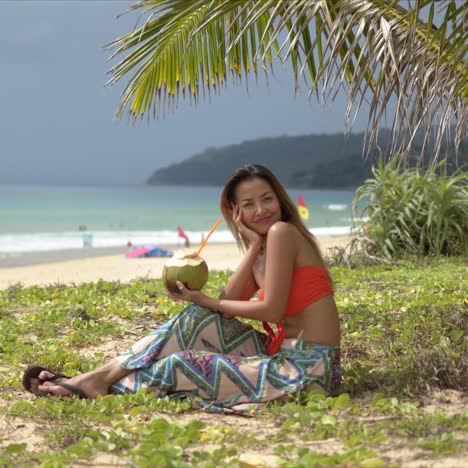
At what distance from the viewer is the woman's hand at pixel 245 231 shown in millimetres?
3611

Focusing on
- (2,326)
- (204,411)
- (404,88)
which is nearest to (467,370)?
(204,411)

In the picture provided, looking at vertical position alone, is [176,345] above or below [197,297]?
below

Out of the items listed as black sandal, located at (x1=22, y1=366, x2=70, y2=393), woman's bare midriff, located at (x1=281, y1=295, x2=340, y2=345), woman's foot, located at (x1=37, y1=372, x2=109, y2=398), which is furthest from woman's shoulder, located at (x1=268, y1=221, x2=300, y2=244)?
black sandal, located at (x1=22, y1=366, x2=70, y2=393)

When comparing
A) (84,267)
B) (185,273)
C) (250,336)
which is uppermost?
(185,273)

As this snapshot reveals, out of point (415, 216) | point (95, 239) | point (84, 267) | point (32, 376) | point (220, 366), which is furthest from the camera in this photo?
point (95, 239)

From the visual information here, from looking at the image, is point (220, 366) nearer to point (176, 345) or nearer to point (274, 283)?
point (176, 345)

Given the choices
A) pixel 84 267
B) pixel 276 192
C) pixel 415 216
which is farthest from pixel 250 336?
pixel 84 267

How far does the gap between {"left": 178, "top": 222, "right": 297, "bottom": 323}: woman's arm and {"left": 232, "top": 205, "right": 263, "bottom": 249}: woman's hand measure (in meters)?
0.17

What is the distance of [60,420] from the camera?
10.6 feet

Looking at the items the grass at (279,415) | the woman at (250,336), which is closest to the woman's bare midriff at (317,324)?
the woman at (250,336)

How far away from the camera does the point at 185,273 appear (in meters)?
3.57

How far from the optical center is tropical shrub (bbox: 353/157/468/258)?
9.34 metres

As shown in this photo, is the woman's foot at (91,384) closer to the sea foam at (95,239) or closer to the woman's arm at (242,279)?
the woman's arm at (242,279)

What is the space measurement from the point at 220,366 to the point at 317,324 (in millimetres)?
485
